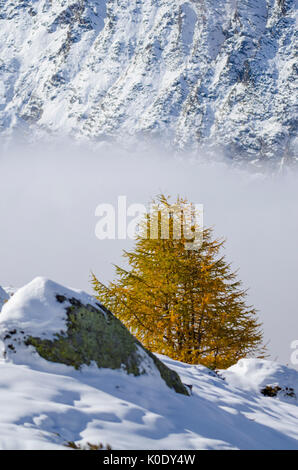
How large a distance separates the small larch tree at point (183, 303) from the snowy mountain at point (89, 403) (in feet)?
21.4

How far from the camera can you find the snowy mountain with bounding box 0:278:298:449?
4785 mm

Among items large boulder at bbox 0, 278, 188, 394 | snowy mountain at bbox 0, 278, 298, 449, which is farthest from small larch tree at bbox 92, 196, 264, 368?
large boulder at bbox 0, 278, 188, 394

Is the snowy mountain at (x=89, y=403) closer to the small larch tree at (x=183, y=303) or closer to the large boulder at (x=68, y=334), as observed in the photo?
the large boulder at (x=68, y=334)

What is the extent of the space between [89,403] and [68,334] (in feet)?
3.29

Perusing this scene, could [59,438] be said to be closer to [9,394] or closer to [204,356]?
[9,394]

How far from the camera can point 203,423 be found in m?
5.73

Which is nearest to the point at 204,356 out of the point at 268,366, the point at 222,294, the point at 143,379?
the point at 222,294

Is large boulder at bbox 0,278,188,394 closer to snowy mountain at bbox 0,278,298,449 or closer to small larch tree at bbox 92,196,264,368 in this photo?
snowy mountain at bbox 0,278,298,449

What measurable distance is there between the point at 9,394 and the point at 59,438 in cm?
90

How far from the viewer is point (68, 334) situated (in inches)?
241

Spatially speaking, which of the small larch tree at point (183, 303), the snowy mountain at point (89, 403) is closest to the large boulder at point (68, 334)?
the snowy mountain at point (89, 403)

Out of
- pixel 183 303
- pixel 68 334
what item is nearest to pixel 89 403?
pixel 68 334

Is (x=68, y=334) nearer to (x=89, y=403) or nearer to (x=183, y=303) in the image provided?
(x=89, y=403)

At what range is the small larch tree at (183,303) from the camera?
14.2 m
